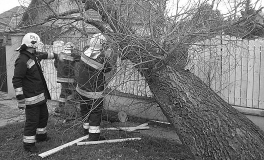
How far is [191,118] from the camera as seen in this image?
3500 millimetres

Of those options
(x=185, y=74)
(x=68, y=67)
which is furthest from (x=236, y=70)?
(x=68, y=67)

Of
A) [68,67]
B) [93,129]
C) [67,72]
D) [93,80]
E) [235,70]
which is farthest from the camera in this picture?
[67,72]

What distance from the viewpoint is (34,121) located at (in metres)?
4.64

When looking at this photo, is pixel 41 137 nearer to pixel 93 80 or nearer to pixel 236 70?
pixel 93 80

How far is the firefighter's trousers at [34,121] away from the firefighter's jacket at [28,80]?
0.11m

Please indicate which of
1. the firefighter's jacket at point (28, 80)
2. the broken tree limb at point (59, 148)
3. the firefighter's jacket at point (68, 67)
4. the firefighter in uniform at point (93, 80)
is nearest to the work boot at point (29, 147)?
the broken tree limb at point (59, 148)

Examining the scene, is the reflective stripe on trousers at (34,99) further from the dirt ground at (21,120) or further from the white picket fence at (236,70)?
the white picket fence at (236,70)

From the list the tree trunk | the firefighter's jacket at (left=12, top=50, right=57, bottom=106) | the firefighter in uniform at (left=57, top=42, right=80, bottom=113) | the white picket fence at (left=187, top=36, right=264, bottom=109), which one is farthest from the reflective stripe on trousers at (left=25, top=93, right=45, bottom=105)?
the white picket fence at (left=187, top=36, right=264, bottom=109)

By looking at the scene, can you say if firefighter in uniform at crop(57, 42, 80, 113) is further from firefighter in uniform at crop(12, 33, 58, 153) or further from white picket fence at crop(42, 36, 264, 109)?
white picket fence at crop(42, 36, 264, 109)

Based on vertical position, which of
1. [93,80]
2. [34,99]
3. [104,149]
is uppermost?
[93,80]

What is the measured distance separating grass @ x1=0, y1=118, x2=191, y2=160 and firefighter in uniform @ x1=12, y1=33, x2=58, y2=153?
0.98ft

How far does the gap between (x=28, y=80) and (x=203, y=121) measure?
9.23 feet

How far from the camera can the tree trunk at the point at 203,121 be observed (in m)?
3.12

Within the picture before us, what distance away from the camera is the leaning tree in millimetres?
3211
